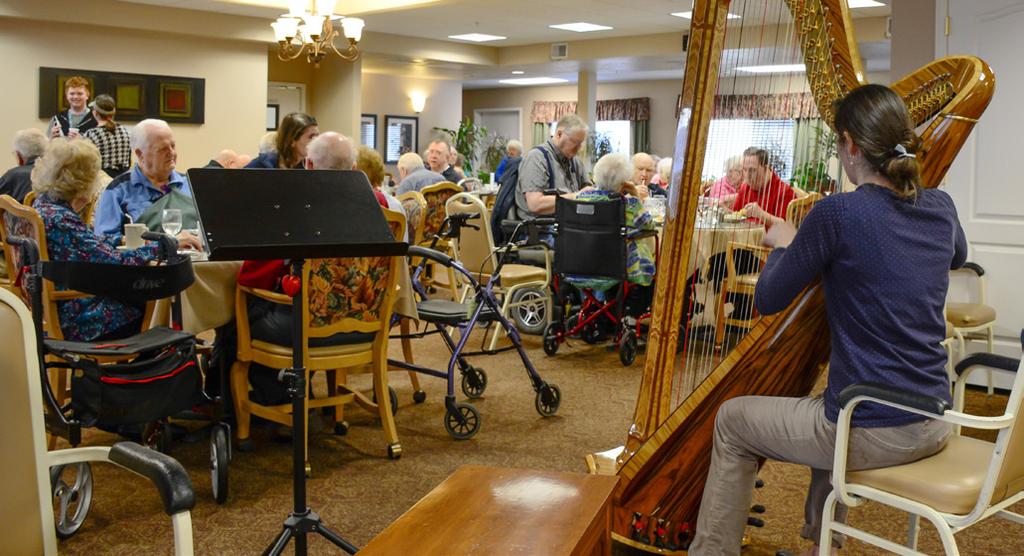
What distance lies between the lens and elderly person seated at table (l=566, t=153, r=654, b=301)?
5.22m

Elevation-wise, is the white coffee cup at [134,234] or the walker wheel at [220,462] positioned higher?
the white coffee cup at [134,234]

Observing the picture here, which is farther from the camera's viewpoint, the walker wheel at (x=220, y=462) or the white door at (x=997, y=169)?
the white door at (x=997, y=169)

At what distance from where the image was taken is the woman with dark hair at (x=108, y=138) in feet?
24.0

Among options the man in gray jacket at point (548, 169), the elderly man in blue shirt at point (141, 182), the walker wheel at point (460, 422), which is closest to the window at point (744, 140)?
the walker wheel at point (460, 422)

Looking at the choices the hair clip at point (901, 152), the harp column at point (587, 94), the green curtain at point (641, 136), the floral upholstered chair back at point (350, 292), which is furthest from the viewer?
the green curtain at point (641, 136)

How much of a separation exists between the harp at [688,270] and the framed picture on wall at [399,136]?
13.3 meters

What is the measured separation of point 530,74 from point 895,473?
46.1 ft

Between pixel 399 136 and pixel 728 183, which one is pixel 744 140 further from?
pixel 399 136

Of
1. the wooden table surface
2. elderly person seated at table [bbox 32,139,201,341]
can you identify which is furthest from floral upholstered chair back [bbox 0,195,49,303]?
the wooden table surface

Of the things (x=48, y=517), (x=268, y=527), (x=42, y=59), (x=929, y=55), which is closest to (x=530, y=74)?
(x=42, y=59)

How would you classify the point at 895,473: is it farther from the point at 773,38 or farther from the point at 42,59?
the point at 42,59

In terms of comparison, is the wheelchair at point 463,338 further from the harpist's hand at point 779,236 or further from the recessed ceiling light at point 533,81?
the recessed ceiling light at point 533,81

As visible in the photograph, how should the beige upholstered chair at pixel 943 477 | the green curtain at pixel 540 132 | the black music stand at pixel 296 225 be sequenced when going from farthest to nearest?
the green curtain at pixel 540 132 → the black music stand at pixel 296 225 → the beige upholstered chair at pixel 943 477

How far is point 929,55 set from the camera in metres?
5.37
